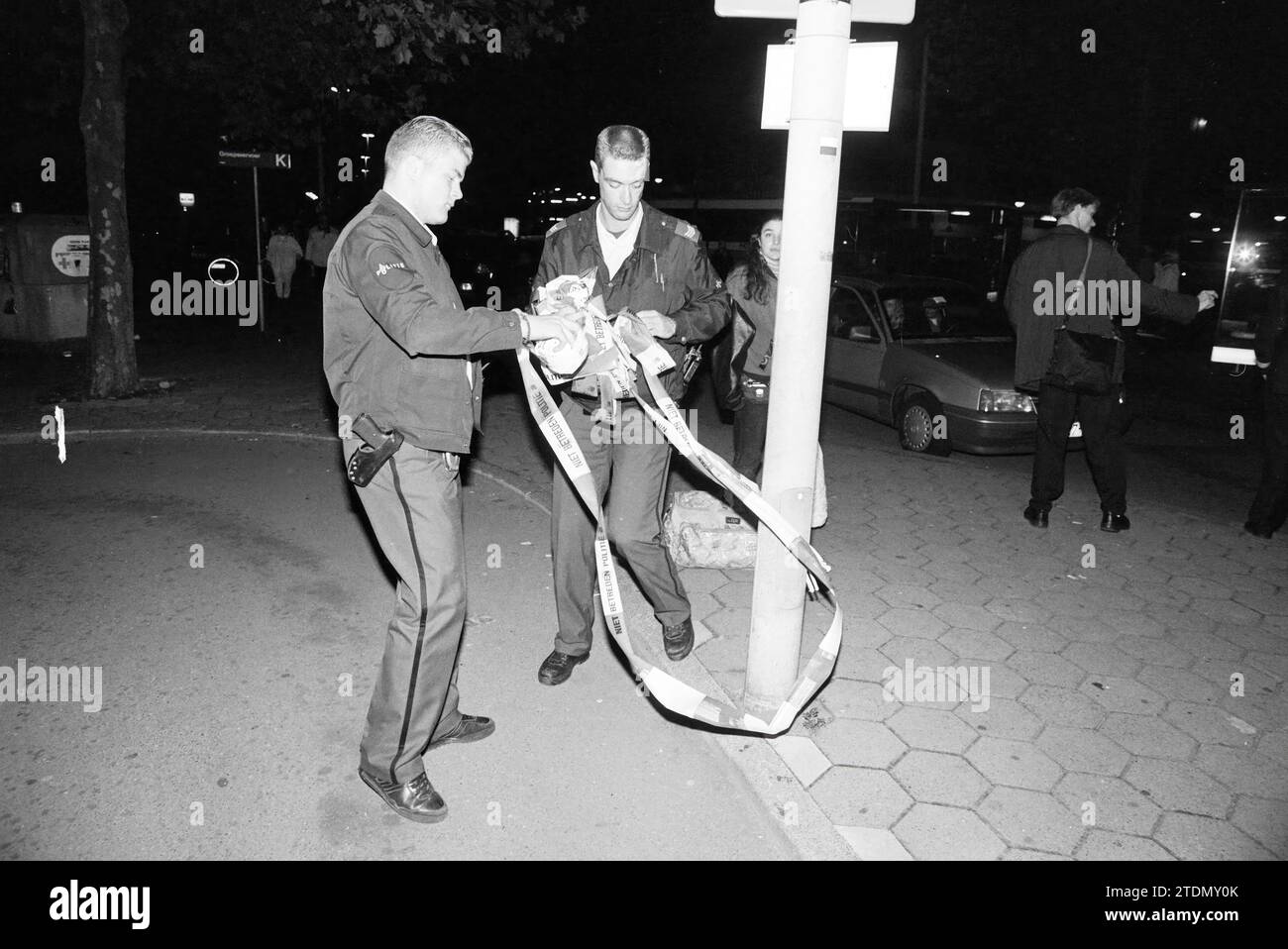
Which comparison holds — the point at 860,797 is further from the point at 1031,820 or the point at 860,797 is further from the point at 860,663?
the point at 860,663

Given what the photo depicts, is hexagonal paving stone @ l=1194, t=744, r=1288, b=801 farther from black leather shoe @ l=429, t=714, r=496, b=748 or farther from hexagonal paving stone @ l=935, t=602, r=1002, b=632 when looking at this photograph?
black leather shoe @ l=429, t=714, r=496, b=748

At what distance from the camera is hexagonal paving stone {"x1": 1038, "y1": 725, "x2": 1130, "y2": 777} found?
378 cm

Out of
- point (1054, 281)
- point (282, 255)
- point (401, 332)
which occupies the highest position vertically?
point (1054, 281)

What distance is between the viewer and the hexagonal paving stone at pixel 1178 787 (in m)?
3.55

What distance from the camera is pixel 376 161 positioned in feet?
149

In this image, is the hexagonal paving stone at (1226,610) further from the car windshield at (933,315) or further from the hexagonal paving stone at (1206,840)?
the car windshield at (933,315)

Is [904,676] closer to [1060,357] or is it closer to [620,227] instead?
[620,227]

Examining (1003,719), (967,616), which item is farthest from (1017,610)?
(1003,719)

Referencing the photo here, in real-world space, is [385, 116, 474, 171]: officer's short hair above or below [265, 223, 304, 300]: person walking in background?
above

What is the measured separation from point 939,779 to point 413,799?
1.98m

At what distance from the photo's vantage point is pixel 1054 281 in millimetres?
6168

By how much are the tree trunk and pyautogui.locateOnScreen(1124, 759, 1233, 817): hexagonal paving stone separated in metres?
10.2

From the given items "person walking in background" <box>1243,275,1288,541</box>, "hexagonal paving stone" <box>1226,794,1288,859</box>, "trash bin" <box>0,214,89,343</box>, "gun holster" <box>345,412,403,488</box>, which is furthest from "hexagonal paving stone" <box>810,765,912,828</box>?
"trash bin" <box>0,214,89,343</box>

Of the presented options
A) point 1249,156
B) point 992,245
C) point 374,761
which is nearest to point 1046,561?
point 374,761
